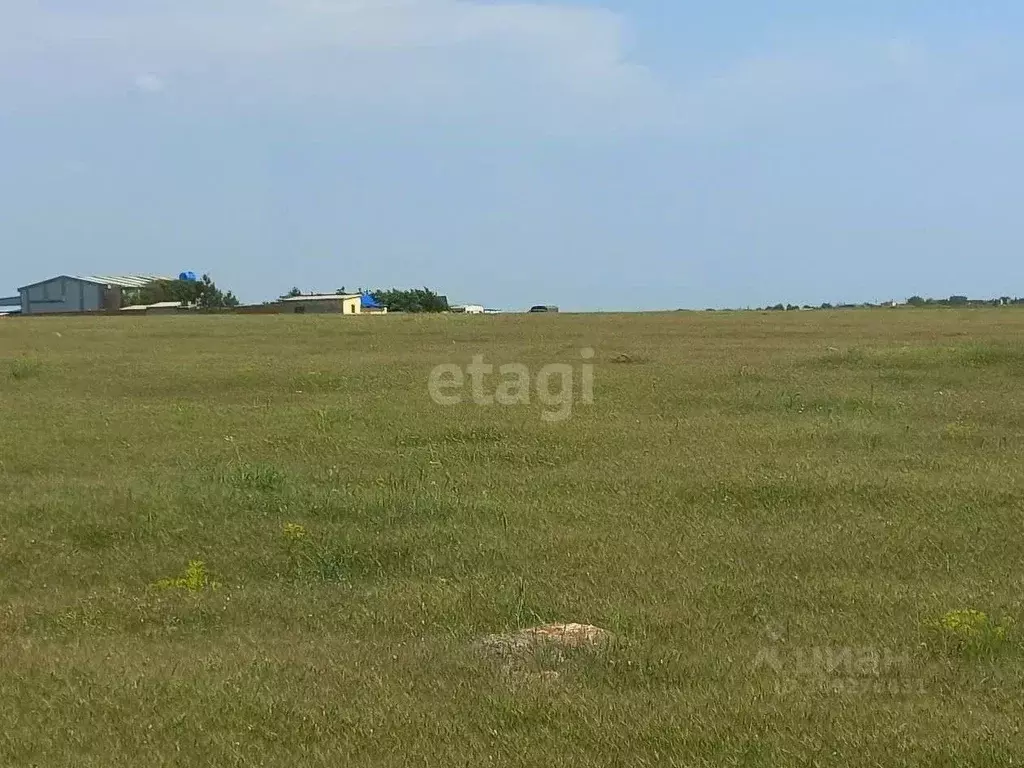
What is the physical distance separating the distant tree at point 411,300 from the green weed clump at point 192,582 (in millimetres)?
75978

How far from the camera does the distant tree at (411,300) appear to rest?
275 feet

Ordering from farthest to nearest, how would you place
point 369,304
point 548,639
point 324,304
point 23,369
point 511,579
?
point 369,304, point 324,304, point 23,369, point 511,579, point 548,639

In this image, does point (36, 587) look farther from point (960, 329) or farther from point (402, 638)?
point (960, 329)

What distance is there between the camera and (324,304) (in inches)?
2689

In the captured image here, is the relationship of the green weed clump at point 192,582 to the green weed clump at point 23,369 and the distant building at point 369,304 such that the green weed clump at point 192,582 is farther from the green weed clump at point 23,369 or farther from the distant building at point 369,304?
the distant building at point 369,304

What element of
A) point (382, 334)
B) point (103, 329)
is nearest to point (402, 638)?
point (382, 334)

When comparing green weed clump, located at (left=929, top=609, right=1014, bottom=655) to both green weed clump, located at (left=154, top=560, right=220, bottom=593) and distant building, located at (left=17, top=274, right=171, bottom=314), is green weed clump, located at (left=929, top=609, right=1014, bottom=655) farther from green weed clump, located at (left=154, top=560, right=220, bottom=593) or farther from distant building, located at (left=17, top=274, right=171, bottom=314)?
distant building, located at (left=17, top=274, right=171, bottom=314)

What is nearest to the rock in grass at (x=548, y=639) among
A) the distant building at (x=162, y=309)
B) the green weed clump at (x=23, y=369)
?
the green weed clump at (x=23, y=369)

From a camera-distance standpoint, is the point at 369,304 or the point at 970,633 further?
the point at 369,304

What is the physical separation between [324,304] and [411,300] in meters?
16.4

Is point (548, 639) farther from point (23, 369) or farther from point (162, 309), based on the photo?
point (162, 309)

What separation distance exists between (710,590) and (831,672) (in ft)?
4.62

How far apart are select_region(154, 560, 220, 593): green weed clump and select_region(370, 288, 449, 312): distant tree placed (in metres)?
76.0

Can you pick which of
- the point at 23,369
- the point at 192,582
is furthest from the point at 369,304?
the point at 192,582
